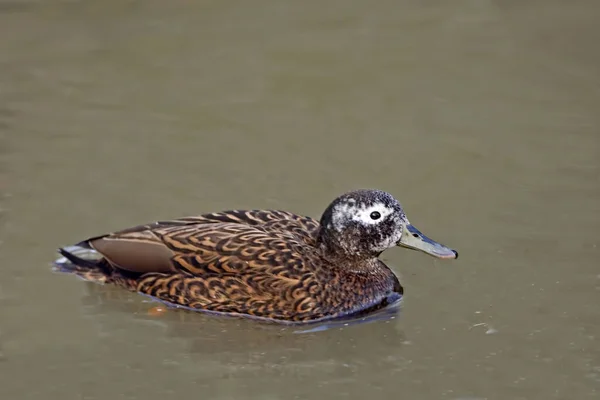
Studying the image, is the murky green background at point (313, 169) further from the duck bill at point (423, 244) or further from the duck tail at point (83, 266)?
the duck bill at point (423, 244)

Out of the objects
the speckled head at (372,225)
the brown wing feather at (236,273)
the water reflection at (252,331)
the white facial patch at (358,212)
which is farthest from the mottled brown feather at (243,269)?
the white facial patch at (358,212)

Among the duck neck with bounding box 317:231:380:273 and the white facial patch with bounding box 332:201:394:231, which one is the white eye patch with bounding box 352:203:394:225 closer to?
the white facial patch with bounding box 332:201:394:231

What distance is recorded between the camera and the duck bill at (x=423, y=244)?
9188 mm

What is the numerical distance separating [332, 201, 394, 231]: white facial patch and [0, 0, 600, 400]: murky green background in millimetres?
749

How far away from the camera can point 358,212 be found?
9.26 meters

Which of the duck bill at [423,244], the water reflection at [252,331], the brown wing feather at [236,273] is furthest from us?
the duck bill at [423,244]

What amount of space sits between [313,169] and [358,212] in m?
2.20

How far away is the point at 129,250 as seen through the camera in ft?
30.9

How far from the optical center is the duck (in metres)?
9.11

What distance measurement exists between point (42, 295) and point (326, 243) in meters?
2.31

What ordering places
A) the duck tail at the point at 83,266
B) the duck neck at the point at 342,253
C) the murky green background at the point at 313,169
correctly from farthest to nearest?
the duck tail at the point at 83,266, the duck neck at the point at 342,253, the murky green background at the point at 313,169

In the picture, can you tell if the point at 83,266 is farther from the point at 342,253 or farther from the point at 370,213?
the point at 370,213

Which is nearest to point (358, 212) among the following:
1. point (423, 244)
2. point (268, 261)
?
point (423, 244)

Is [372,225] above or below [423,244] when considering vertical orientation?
above
